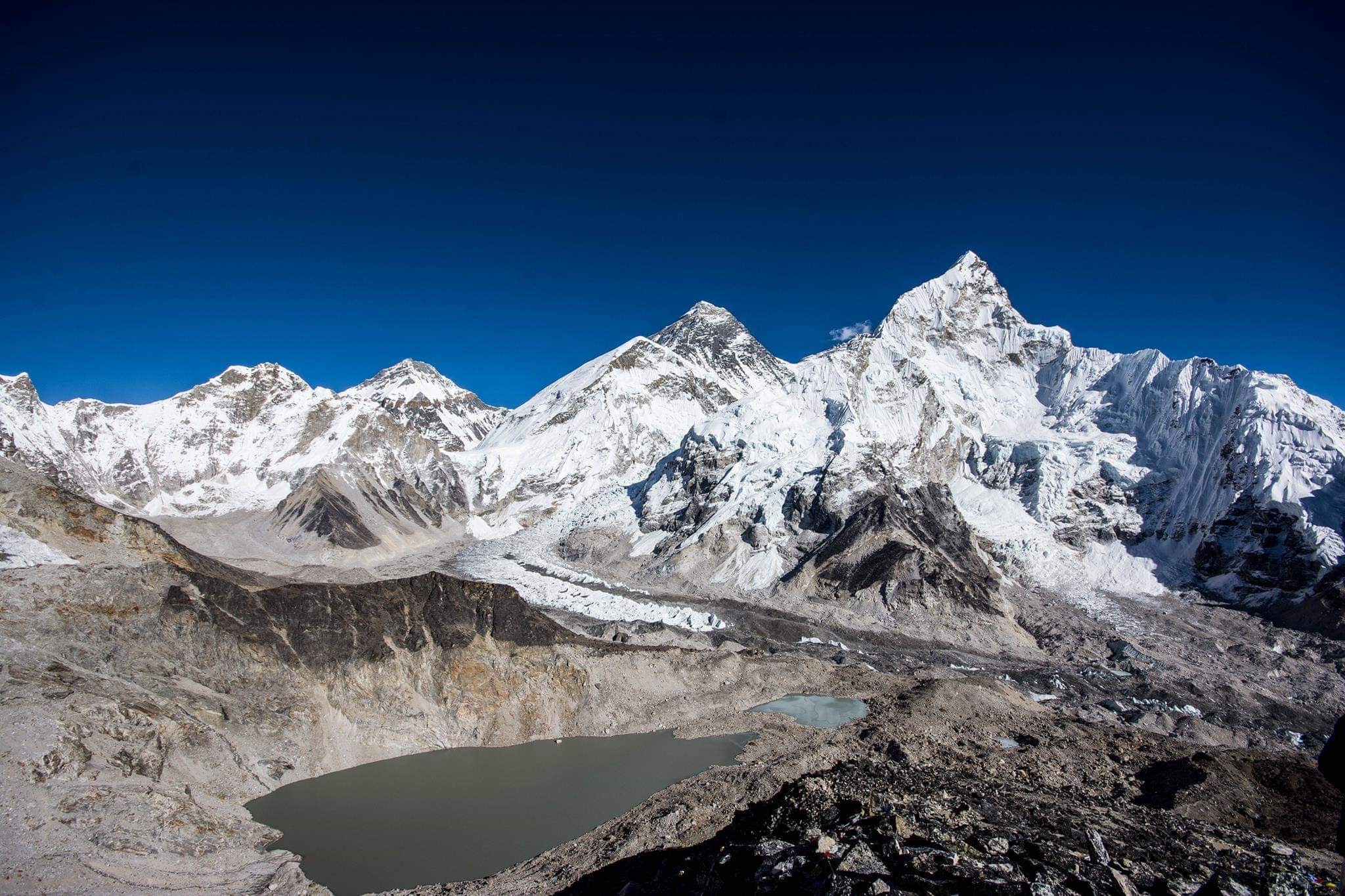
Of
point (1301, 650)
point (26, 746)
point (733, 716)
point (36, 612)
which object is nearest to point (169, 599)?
point (36, 612)

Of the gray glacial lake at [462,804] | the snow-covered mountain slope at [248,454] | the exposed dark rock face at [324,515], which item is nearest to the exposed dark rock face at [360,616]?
the gray glacial lake at [462,804]

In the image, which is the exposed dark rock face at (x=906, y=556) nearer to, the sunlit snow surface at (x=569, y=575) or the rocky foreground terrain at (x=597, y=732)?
the rocky foreground terrain at (x=597, y=732)

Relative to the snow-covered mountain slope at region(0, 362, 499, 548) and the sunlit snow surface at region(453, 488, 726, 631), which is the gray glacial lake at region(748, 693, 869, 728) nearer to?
the sunlit snow surface at region(453, 488, 726, 631)

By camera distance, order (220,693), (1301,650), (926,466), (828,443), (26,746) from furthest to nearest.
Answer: (926,466) < (828,443) < (1301,650) < (220,693) < (26,746)

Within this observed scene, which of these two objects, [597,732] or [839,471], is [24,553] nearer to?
[597,732]

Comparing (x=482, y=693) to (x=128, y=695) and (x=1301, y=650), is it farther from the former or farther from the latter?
(x=1301, y=650)

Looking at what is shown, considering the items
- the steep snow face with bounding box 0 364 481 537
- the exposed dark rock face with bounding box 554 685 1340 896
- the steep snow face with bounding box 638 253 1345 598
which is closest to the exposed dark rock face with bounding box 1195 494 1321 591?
the steep snow face with bounding box 638 253 1345 598
